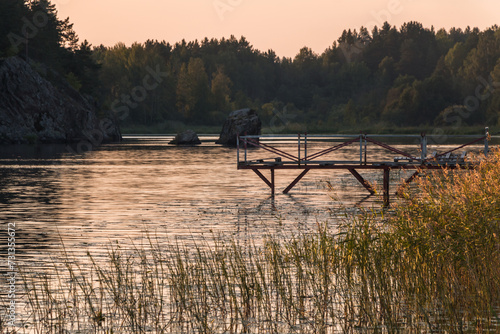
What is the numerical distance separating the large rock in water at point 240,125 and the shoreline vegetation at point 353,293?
8143cm

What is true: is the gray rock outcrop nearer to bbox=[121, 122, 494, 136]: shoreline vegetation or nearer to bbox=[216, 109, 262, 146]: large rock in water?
bbox=[216, 109, 262, 146]: large rock in water

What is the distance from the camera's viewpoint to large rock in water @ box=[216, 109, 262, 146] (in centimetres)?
9550

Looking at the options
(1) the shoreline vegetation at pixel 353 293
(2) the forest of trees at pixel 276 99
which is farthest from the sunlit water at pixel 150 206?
(2) the forest of trees at pixel 276 99

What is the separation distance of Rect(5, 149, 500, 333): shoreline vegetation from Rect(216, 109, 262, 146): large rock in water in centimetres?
8143

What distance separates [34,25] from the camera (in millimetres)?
109875

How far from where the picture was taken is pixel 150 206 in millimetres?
27438

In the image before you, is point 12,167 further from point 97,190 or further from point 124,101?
point 124,101

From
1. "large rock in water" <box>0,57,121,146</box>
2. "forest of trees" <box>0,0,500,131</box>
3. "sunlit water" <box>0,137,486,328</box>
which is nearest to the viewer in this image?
"sunlit water" <box>0,137,486,328</box>

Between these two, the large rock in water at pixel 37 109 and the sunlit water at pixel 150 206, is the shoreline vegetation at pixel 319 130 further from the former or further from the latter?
the sunlit water at pixel 150 206

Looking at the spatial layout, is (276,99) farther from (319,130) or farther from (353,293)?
(353,293)

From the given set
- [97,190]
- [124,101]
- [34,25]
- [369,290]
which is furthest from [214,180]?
[124,101]

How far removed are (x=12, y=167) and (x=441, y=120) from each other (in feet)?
304

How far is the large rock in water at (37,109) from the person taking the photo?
93125 millimetres

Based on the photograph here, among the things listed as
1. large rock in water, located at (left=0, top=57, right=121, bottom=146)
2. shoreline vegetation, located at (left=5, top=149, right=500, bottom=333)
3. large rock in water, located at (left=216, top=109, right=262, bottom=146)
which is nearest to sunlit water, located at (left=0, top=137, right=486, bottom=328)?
shoreline vegetation, located at (left=5, top=149, right=500, bottom=333)
